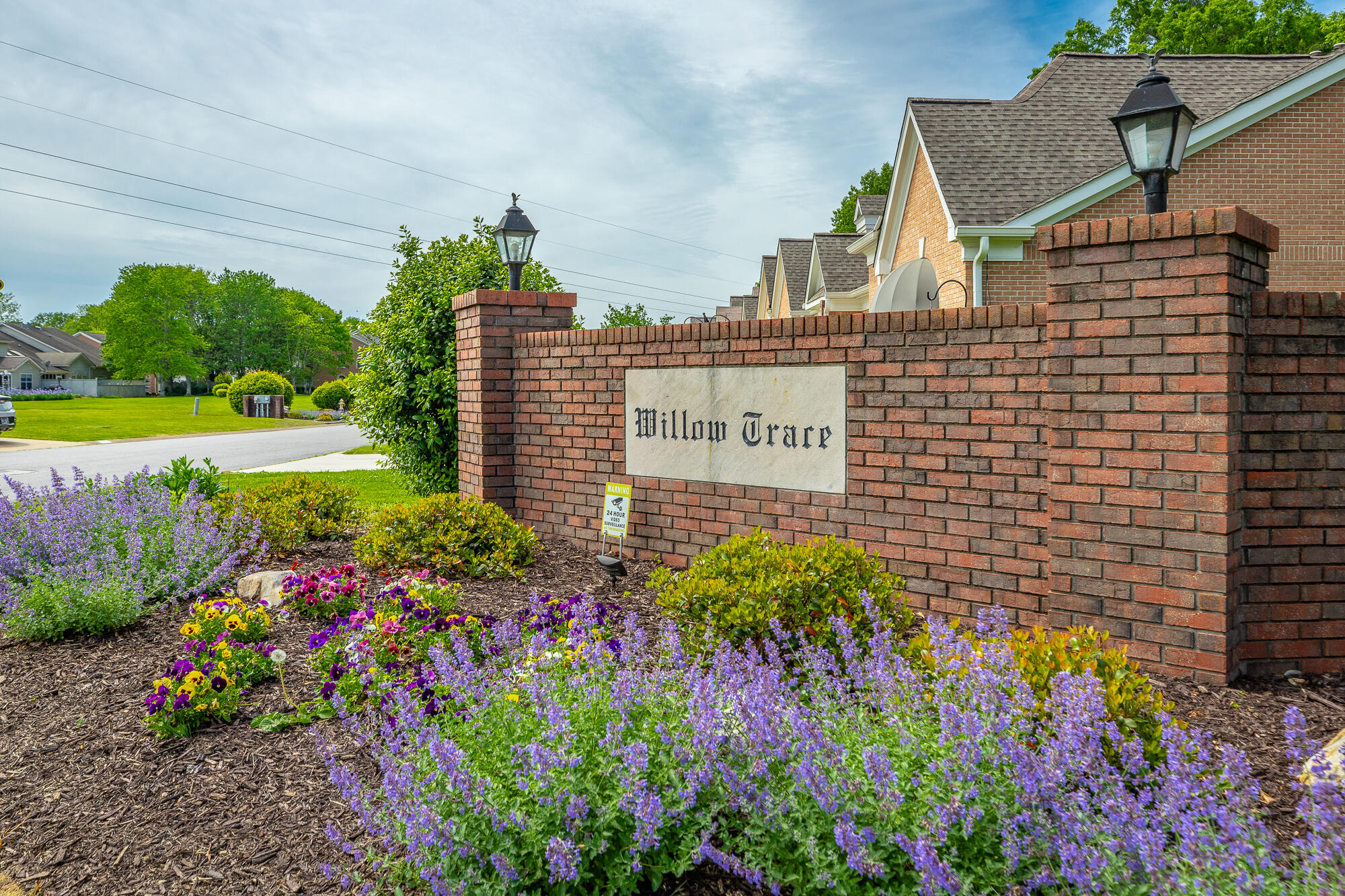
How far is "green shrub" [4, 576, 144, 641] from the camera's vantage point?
15.6 feet

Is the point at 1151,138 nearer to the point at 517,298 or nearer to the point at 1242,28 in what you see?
the point at 517,298

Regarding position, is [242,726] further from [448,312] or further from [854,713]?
[448,312]

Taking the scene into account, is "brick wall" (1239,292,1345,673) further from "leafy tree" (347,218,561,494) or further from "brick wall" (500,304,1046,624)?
"leafy tree" (347,218,561,494)

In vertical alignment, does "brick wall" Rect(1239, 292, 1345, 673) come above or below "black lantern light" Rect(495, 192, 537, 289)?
below

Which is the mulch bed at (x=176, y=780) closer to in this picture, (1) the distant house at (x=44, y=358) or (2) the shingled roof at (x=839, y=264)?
(2) the shingled roof at (x=839, y=264)

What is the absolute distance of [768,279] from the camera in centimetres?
4350

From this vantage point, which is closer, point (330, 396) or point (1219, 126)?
point (1219, 126)

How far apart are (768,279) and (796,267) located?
26.1 feet

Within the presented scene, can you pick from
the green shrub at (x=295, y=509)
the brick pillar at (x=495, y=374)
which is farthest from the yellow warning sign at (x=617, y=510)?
the green shrub at (x=295, y=509)

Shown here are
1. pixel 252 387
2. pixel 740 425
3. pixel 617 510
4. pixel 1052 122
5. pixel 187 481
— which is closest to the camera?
pixel 740 425

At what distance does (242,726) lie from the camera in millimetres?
3609

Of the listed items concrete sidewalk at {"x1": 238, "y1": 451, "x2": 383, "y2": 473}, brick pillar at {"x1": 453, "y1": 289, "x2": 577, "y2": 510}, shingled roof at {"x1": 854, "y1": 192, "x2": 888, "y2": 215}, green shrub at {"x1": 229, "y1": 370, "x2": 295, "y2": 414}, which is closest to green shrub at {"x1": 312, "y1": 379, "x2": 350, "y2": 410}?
green shrub at {"x1": 229, "y1": 370, "x2": 295, "y2": 414}

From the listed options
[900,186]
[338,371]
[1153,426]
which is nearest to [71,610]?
[1153,426]

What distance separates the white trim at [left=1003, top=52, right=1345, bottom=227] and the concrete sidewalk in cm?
1250
